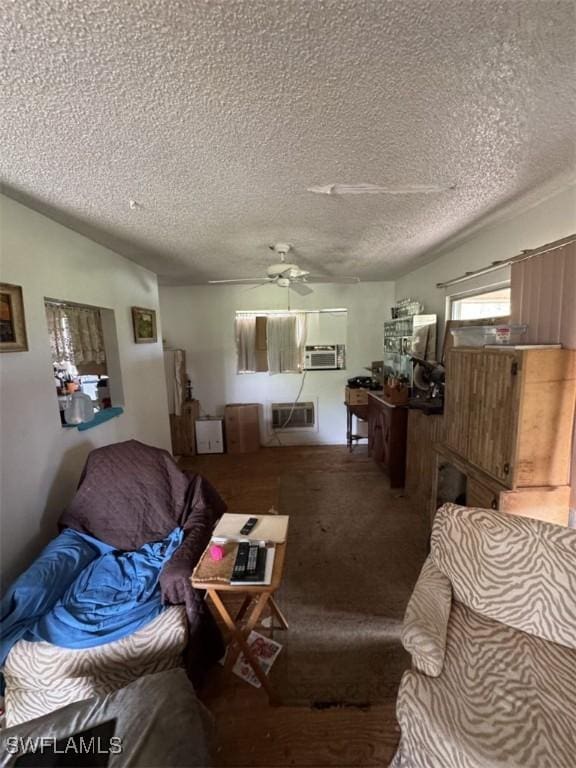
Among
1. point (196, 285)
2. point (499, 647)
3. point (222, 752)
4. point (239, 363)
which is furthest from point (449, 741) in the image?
point (196, 285)

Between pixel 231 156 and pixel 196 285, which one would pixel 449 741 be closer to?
pixel 231 156

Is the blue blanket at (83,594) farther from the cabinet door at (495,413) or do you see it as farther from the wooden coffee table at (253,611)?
the cabinet door at (495,413)

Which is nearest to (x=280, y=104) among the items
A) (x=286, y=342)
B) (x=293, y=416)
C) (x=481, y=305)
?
(x=481, y=305)

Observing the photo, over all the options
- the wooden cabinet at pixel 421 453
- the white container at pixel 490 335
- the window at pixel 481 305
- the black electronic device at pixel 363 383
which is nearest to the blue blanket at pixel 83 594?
the wooden cabinet at pixel 421 453

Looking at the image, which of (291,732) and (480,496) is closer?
(291,732)

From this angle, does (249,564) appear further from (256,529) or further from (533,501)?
(533,501)

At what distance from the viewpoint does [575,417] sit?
56.1 inches

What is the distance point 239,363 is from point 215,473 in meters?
1.62

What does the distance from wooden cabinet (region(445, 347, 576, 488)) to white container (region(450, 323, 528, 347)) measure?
23 centimetres

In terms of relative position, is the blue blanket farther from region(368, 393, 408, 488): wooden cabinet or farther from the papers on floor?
region(368, 393, 408, 488): wooden cabinet

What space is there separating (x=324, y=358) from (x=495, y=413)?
9.59ft

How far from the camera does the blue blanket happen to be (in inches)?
47.5

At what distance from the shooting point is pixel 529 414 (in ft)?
4.85

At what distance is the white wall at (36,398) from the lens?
154 centimetres
